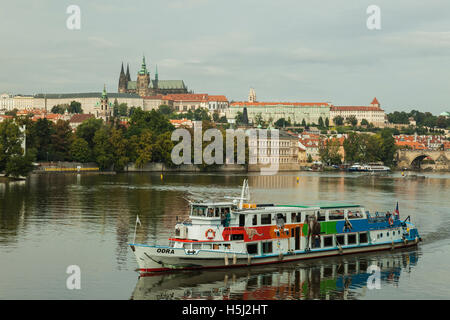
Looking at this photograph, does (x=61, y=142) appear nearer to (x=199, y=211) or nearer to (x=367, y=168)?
(x=367, y=168)

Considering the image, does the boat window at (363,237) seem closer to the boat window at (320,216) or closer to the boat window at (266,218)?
the boat window at (320,216)

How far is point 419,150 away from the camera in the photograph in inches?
7288

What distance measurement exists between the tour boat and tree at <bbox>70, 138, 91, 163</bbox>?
8535cm

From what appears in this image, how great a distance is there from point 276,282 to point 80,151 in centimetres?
9130

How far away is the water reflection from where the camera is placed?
29.2 m

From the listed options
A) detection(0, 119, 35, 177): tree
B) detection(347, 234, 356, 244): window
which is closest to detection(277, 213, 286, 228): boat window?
detection(347, 234, 356, 244): window

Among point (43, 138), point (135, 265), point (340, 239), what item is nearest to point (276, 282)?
point (135, 265)

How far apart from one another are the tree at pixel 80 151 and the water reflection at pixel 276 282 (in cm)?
8761

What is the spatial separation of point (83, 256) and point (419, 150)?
524 feet

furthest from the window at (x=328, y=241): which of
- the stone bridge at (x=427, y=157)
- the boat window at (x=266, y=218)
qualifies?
the stone bridge at (x=427, y=157)

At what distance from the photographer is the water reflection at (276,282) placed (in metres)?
29.2

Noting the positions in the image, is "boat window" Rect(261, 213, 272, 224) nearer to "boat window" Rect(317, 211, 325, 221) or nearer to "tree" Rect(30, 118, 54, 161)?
"boat window" Rect(317, 211, 325, 221)

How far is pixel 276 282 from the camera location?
31391 millimetres

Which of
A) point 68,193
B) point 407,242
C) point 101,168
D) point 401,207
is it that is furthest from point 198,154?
point 407,242
